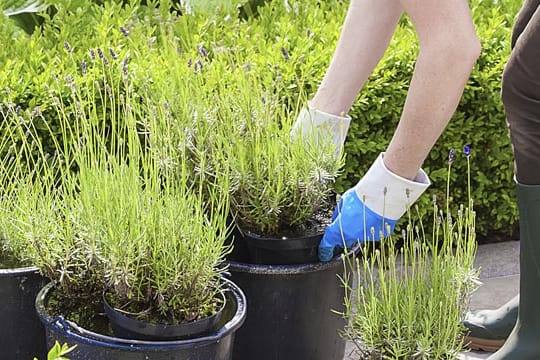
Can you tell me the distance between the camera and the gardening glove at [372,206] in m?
2.73

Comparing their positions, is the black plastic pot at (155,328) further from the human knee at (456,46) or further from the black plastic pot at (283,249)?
the human knee at (456,46)

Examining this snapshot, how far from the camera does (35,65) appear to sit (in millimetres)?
3514

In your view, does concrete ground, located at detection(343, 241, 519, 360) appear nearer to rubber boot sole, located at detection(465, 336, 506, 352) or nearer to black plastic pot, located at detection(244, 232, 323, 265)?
rubber boot sole, located at detection(465, 336, 506, 352)

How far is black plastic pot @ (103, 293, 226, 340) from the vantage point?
2.36 m

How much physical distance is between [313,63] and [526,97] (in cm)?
115

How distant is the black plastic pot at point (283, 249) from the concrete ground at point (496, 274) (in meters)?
0.76

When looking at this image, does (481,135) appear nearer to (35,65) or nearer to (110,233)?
(35,65)

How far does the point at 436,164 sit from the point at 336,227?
147 cm

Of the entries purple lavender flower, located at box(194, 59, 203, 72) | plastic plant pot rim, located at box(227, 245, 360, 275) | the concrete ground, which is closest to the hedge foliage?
the concrete ground

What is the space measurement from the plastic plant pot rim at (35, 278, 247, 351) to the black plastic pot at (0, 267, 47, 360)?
Result: 12 cm

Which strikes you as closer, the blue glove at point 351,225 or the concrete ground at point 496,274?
the blue glove at point 351,225

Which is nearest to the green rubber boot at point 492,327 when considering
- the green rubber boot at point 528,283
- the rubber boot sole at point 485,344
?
the rubber boot sole at point 485,344

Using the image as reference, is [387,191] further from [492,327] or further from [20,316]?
[20,316]

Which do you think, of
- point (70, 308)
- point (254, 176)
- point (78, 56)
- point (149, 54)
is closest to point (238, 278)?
point (254, 176)
